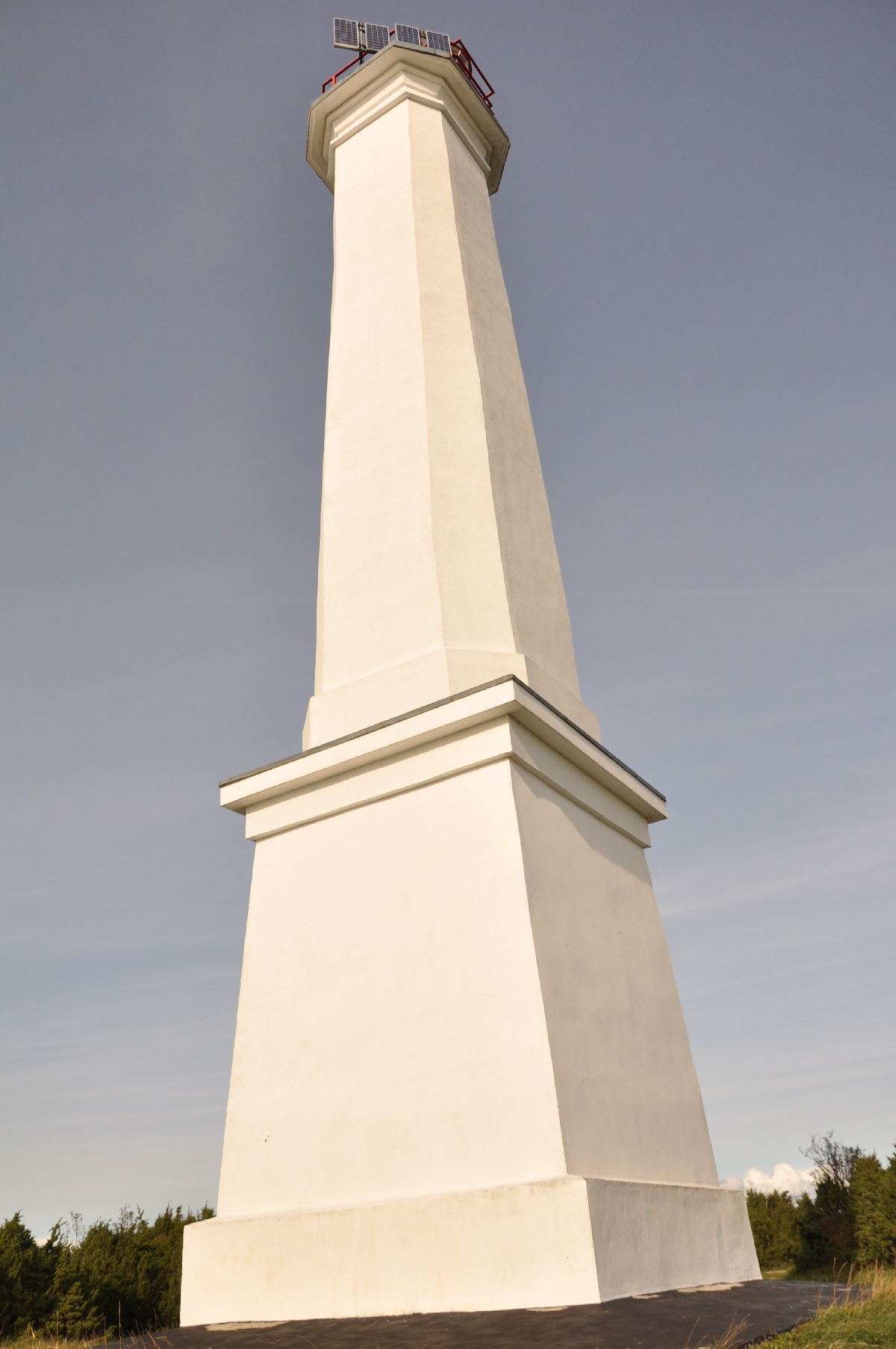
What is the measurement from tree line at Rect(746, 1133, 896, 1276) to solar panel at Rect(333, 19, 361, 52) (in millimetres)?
18953

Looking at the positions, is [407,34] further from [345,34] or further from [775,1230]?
[775,1230]

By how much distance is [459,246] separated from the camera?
454 inches

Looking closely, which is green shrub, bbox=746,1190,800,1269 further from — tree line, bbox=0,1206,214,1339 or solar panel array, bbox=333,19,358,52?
solar panel array, bbox=333,19,358,52

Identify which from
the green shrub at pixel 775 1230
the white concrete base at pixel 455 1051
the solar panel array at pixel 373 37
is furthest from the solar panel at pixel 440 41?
the green shrub at pixel 775 1230

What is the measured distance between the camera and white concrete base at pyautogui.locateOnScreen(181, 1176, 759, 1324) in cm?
573

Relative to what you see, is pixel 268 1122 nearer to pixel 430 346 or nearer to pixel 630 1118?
pixel 630 1118

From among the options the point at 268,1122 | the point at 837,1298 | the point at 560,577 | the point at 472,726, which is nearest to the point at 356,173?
the point at 560,577

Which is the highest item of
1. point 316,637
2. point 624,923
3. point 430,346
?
point 430,346

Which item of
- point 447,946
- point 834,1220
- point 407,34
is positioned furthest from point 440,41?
point 834,1220

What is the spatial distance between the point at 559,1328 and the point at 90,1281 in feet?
46.4

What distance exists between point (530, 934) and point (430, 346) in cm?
657

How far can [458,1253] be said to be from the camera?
5992 millimetres

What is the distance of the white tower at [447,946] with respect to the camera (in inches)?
247

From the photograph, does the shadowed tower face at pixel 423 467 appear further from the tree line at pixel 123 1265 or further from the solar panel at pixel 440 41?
the tree line at pixel 123 1265
